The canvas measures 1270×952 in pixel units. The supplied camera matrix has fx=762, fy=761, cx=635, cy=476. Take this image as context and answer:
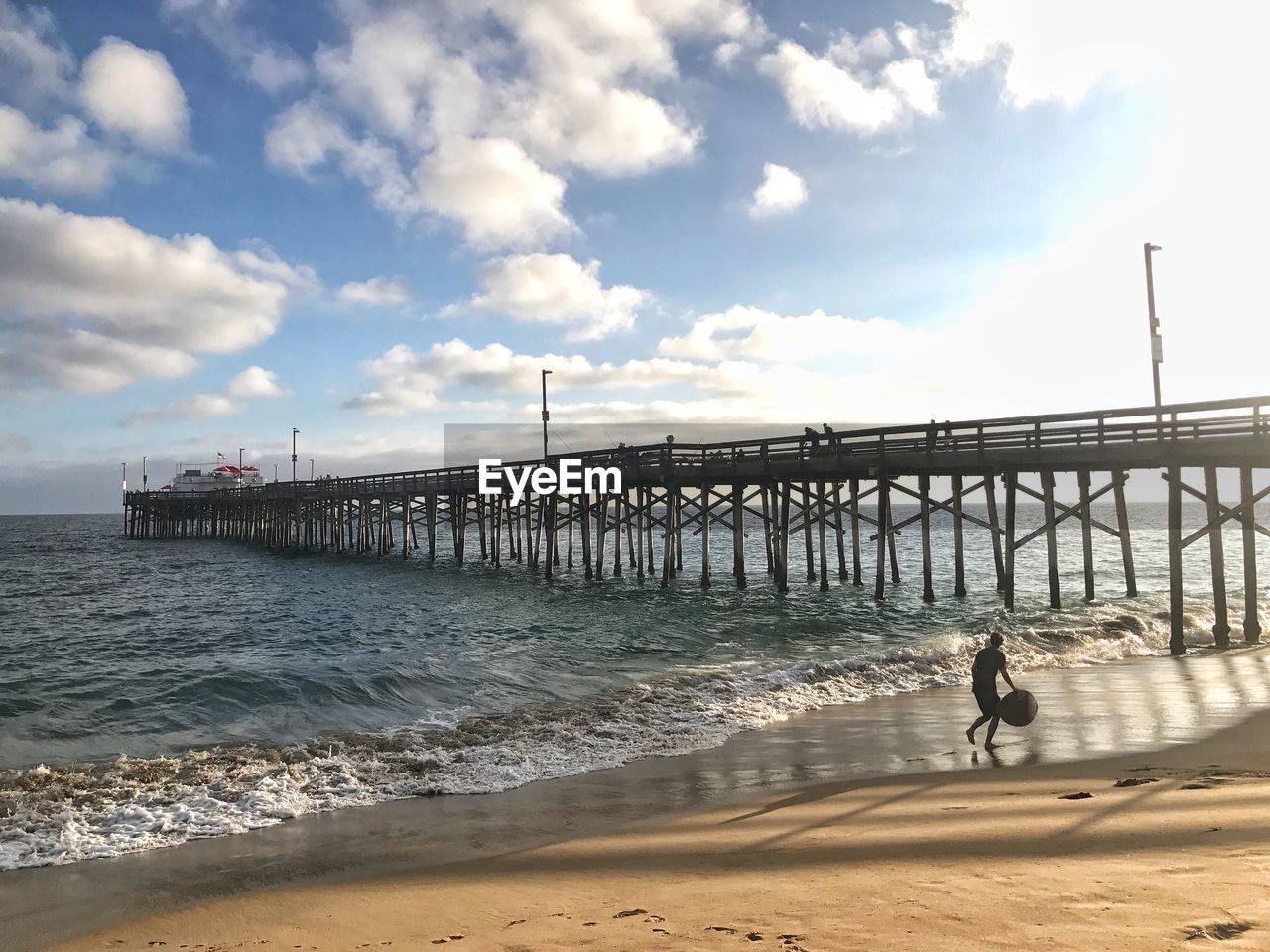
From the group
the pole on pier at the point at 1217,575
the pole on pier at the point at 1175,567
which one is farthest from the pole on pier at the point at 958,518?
the pole on pier at the point at 1217,575

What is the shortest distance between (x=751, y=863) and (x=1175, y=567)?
1400 centimetres

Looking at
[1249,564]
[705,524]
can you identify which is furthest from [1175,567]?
[705,524]

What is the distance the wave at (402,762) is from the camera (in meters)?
6.94

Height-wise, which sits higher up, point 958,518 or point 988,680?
point 958,518

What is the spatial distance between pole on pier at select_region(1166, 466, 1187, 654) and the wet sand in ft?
22.3

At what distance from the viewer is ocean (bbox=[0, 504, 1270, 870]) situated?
7891 millimetres

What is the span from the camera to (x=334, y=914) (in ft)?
16.3

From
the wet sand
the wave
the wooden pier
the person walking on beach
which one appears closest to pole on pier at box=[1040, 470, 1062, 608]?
the wooden pier

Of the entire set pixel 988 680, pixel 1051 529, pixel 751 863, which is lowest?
pixel 751 863

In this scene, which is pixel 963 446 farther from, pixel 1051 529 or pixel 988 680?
pixel 988 680

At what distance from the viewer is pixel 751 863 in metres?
5.33

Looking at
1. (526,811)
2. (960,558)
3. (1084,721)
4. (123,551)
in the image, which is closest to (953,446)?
(960,558)

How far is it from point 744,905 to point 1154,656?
44.3 feet

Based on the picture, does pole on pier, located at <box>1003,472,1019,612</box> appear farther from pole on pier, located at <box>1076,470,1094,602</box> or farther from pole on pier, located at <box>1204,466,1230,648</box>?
pole on pier, located at <box>1204,466,1230,648</box>
